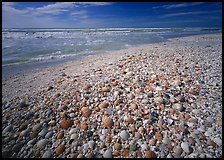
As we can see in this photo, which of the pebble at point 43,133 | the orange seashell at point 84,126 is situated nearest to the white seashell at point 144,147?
the orange seashell at point 84,126

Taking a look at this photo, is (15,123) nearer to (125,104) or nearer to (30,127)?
(30,127)

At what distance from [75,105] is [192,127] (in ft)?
6.54

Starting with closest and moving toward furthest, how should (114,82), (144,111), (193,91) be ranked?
(144,111)
(193,91)
(114,82)

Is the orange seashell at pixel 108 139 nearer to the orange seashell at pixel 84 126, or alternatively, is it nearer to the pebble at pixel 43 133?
the orange seashell at pixel 84 126

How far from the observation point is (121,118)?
2.53 meters

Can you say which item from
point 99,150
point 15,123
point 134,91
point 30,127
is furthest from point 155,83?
point 15,123

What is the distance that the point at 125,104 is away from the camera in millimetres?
2869

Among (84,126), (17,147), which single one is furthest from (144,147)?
(17,147)

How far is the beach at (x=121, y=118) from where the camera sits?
2035mm

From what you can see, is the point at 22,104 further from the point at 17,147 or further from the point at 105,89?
the point at 105,89

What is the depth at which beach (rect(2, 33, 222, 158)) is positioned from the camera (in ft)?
6.68

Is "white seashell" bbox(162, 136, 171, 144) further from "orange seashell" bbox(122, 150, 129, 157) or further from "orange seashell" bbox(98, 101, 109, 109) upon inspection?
"orange seashell" bbox(98, 101, 109, 109)

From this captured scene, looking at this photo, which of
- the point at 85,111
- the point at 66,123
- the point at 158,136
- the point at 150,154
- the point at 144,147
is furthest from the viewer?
the point at 85,111

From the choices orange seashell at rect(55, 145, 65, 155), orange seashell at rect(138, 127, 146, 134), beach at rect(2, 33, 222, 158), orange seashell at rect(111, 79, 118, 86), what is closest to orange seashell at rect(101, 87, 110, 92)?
beach at rect(2, 33, 222, 158)
